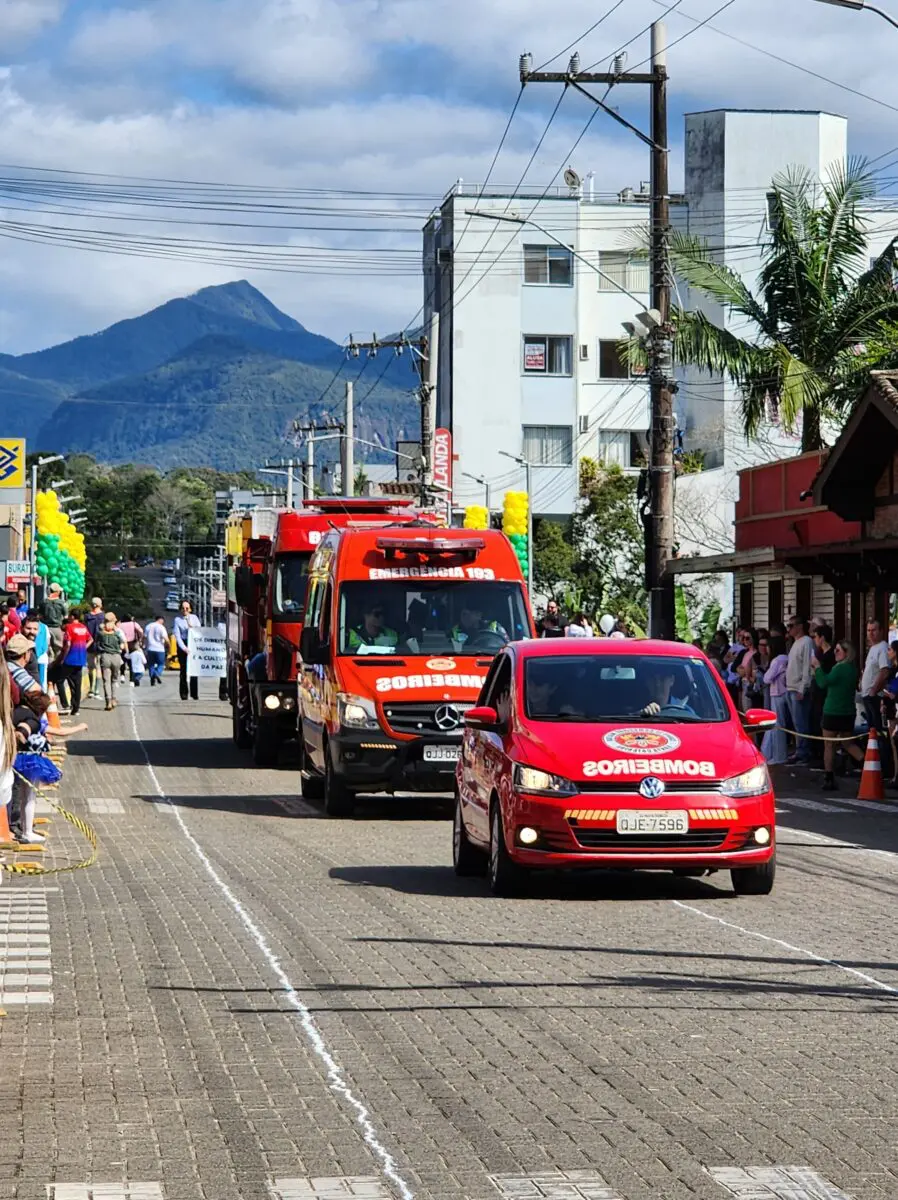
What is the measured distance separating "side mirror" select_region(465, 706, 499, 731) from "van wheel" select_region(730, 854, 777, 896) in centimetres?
180

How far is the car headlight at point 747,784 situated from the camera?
13.5 meters

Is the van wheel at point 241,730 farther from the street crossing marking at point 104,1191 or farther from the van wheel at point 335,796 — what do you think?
the street crossing marking at point 104,1191

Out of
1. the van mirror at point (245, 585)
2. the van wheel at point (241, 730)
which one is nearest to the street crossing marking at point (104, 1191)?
the van mirror at point (245, 585)

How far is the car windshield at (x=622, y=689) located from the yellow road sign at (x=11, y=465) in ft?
68.9

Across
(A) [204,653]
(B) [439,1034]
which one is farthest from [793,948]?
(A) [204,653]

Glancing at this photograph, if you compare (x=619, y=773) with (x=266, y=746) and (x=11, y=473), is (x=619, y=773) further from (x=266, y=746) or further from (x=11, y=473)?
(x=11, y=473)

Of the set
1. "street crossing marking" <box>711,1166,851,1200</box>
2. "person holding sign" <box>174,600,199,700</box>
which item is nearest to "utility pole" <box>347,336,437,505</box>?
"person holding sign" <box>174,600,199,700</box>

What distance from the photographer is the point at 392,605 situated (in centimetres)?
2123

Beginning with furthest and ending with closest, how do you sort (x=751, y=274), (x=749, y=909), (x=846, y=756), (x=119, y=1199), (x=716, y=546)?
(x=751, y=274) → (x=716, y=546) → (x=846, y=756) → (x=749, y=909) → (x=119, y=1199)

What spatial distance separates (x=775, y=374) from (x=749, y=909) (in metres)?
27.1

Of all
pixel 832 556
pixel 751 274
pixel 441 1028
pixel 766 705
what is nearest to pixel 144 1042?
pixel 441 1028

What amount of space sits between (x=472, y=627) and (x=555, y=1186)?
14998 millimetres

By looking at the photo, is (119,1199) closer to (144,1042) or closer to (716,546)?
(144,1042)

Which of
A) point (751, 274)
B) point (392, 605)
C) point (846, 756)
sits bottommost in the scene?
point (846, 756)
